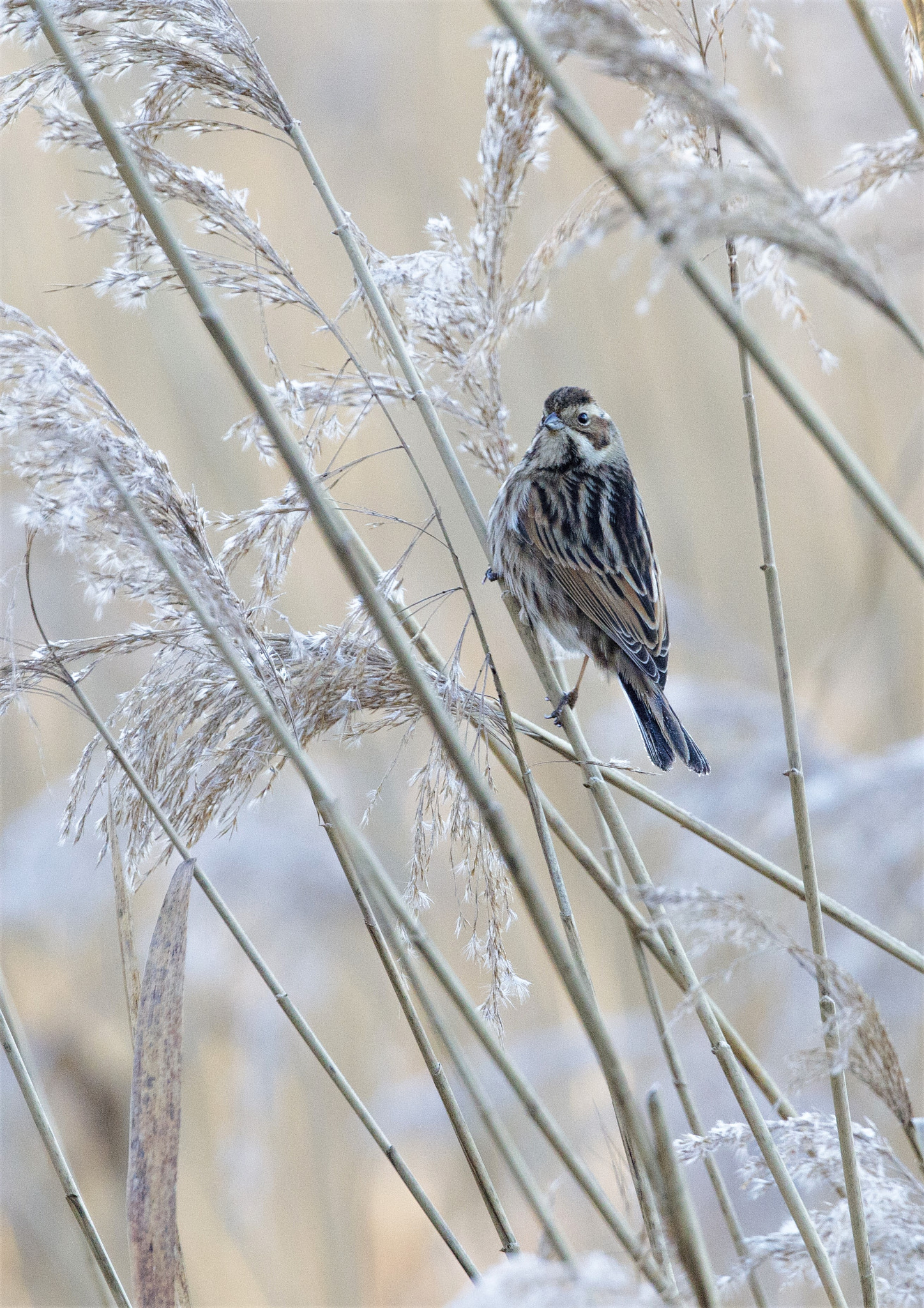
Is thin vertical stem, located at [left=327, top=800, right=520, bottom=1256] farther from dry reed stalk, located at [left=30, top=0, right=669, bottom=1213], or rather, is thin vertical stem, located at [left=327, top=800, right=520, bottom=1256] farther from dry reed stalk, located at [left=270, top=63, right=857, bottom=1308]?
dry reed stalk, located at [left=30, top=0, right=669, bottom=1213]

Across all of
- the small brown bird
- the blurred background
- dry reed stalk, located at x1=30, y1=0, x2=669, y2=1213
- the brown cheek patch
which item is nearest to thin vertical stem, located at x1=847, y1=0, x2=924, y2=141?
dry reed stalk, located at x1=30, y1=0, x2=669, y2=1213

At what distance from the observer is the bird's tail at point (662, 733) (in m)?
1.92

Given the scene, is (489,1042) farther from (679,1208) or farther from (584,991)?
(679,1208)

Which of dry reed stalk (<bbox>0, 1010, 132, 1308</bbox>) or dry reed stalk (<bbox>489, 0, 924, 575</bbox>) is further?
dry reed stalk (<bbox>0, 1010, 132, 1308</bbox>)

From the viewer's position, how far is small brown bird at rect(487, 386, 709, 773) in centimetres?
222

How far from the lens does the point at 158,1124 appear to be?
103cm

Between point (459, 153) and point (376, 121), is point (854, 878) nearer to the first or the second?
point (459, 153)

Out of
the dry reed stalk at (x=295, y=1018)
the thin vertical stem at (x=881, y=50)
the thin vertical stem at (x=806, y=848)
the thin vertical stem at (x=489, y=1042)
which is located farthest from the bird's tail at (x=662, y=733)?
the thin vertical stem at (x=881, y=50)

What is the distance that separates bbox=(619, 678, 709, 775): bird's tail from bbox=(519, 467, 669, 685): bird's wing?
0.05 metres

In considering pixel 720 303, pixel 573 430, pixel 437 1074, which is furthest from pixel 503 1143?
pixel 573 430

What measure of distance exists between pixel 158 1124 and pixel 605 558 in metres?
1.51

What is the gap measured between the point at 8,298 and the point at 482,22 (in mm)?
1977

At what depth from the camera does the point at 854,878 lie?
2754mm

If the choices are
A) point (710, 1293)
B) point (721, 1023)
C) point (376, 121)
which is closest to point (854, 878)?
point (721, 1023)
